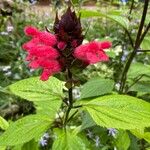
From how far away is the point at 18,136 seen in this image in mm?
1436

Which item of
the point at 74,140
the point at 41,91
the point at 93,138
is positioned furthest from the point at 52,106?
the point at 93,138

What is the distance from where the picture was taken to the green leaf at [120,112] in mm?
1339

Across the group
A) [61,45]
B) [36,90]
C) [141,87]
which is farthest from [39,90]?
[141,87]

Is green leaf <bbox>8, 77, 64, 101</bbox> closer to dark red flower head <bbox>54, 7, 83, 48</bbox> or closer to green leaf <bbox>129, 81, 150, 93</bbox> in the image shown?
dark red flower head <bbox>54, 7, 83, 48</bbox>

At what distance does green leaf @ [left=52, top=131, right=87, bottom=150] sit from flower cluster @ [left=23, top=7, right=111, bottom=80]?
0.62 feet

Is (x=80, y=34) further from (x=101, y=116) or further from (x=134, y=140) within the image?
(x=134, y=140)

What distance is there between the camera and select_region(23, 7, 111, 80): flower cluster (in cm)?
136

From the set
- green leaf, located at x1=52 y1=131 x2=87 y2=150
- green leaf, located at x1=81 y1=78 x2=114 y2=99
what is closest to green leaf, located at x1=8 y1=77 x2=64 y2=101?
green leaf, located at x1=52 y1=131 x2=87 y2=150

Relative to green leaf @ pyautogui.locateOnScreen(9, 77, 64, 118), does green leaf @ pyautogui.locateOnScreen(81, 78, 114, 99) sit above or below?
below

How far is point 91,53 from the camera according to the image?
1.36 meters

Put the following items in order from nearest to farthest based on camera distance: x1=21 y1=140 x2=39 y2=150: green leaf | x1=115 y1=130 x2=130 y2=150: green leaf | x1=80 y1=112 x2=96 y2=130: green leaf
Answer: x1=21 y1=140 x2=39 y2=150: green leaf
x1=80 y1=112 x2=96 y2=130: green leaf
x1=115 y1=130 x2=130 y2=150: green leaf

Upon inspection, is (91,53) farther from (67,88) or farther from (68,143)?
(68,143)

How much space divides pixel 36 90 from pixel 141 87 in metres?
0.62

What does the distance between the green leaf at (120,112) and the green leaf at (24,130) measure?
0.14m
